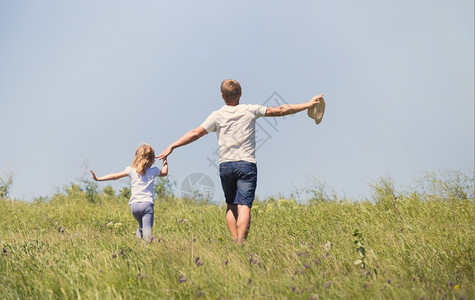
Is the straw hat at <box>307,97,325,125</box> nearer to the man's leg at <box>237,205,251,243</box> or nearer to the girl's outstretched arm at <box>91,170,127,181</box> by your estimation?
the man's leg at <box>237,205,251,243</box>

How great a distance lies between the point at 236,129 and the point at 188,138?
2.09ft

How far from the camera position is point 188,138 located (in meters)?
6.38

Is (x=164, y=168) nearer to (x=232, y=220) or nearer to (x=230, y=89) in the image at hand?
(x=232, y=220)

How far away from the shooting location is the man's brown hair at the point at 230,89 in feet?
20.7

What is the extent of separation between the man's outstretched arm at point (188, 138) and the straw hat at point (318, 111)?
1359 mm

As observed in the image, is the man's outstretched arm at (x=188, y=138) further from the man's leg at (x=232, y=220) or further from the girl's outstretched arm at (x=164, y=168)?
the man's leg at (x=232, y=220)

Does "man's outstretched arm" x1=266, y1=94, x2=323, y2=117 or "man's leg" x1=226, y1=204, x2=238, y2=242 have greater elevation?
"man's outstretched arm" x1=266, y1=94, x2=323, y2=117

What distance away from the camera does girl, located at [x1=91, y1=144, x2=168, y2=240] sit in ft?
23.0

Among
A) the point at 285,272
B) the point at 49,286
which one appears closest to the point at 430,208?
the point at 285,272

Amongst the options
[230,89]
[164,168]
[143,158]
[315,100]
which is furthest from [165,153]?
[315,100]

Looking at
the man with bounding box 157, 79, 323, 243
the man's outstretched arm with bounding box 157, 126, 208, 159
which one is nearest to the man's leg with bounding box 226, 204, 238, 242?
the man with bounding box 157, 79, 323, 243

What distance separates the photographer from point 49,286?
4.23m

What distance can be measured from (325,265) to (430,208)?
3.92m

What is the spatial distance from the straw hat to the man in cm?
9
